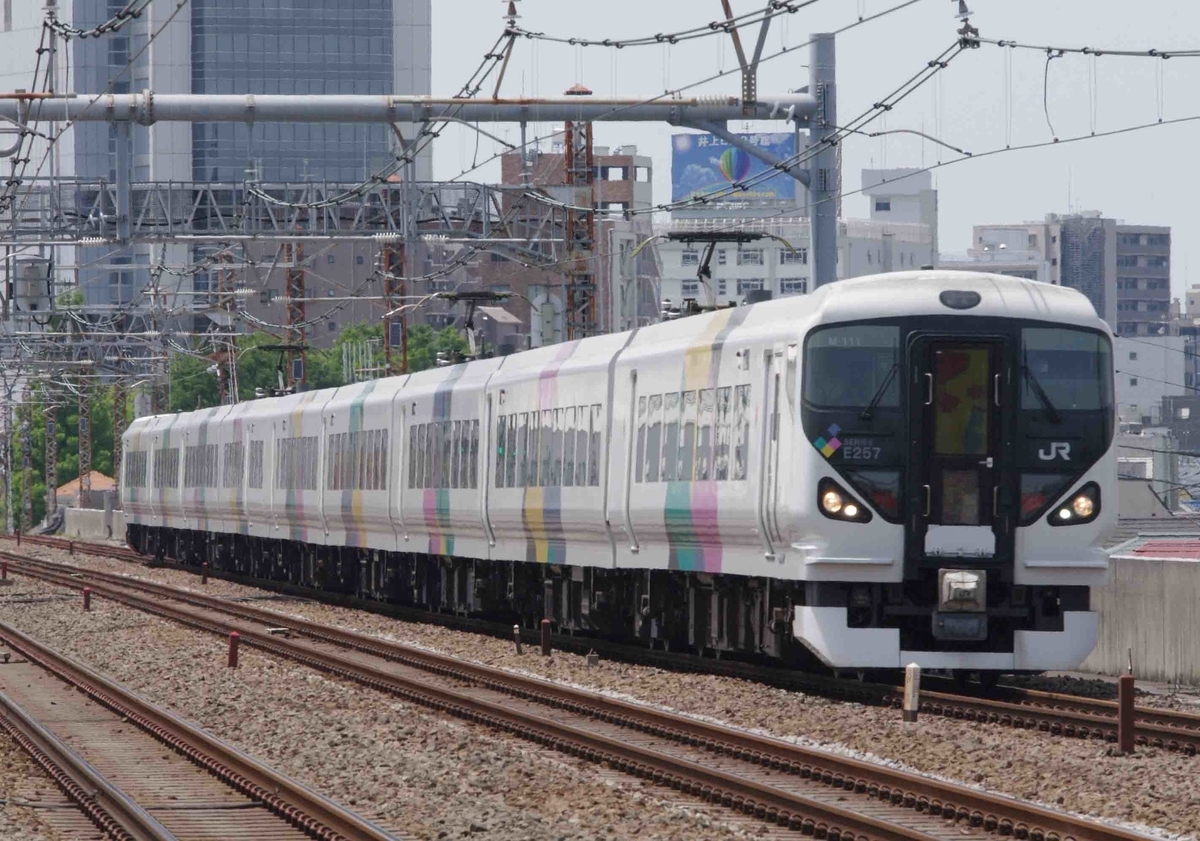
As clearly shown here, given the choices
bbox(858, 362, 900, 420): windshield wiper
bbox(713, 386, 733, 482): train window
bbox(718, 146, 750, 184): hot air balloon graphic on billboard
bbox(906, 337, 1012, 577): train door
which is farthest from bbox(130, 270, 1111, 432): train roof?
bbox(718, 146, 750, 184): hot air balloon graphic on billboard

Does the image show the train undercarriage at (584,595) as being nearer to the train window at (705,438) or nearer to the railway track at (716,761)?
the train window at (705,438)

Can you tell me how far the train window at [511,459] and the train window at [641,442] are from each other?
4.62 m

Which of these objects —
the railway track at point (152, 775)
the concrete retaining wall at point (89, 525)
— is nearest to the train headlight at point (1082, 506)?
the railway track at point (152, 775)

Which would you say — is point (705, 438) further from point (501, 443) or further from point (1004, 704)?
point (501, 443)

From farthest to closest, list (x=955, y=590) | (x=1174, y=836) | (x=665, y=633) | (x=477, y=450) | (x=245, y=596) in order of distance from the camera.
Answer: (x=245, y=596), (x=477, y=450), (x=665, y=633), (x=955, y=590), (x=1174, y=836)

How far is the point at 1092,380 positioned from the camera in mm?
17188

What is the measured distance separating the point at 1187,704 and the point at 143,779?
745cm

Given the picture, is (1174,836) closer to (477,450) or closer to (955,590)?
(955,590)

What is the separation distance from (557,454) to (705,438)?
16.2ft

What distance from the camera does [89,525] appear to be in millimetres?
77750

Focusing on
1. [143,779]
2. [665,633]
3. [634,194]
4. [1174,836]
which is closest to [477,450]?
[665,633]

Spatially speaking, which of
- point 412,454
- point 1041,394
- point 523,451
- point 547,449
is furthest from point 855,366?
point 412,454

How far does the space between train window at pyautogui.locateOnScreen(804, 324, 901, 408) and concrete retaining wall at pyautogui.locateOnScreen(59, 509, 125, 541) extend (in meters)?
56.7

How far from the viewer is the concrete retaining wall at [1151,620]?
60.2 ft
